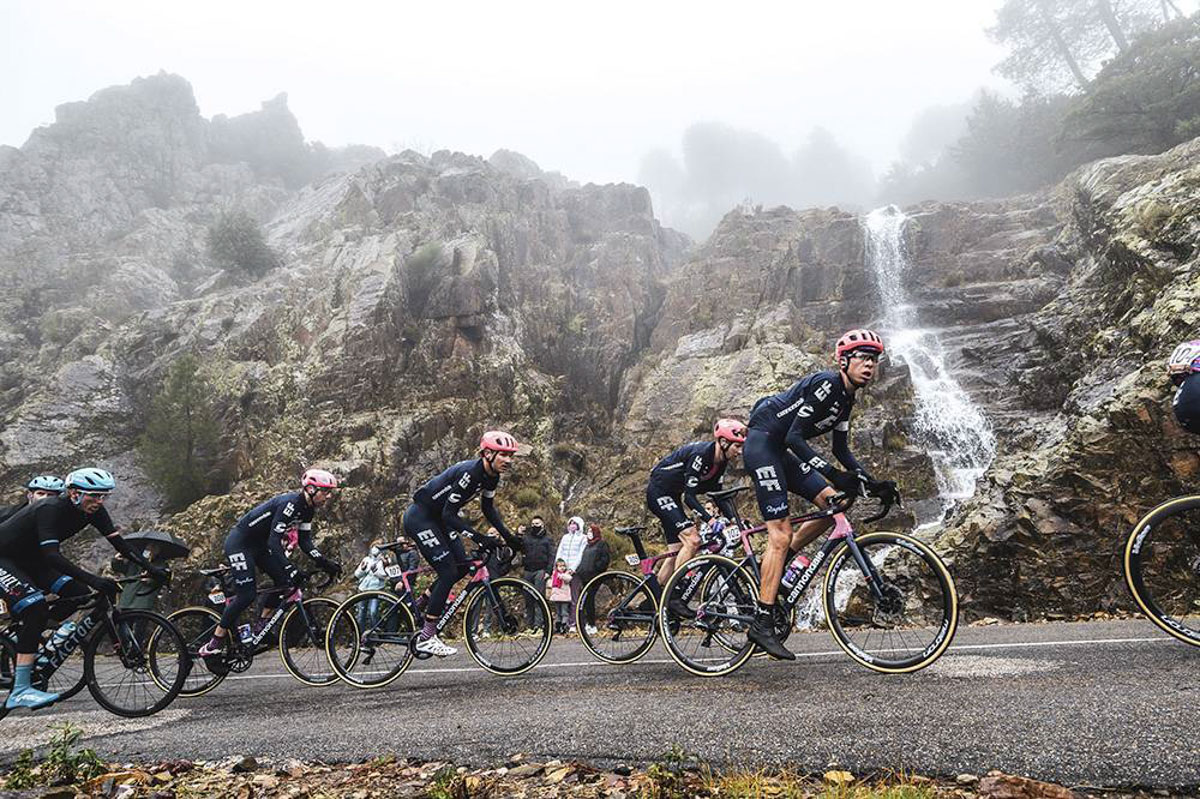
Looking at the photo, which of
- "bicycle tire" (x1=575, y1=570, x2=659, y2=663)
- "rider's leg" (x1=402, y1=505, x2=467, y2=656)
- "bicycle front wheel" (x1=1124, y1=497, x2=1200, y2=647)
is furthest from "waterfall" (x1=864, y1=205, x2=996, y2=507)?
"rider's leg" (x1=402, y1=505, x2=467, y2=656)

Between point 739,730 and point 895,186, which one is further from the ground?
point 895,186

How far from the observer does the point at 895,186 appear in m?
76.9

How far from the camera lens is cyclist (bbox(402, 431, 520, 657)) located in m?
7.09

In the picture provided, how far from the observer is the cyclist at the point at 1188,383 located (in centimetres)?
451

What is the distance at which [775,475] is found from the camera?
17.9 feet

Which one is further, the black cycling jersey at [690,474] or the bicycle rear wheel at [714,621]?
the black cycling jersey at [690,474]

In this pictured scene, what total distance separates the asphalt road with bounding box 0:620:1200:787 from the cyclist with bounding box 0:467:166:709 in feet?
2.00

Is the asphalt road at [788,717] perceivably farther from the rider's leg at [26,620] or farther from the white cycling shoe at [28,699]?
the rider's leg at [26,620]

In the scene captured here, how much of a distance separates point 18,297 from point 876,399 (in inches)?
2213

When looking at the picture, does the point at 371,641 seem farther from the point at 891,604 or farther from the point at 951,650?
the point at 951,650

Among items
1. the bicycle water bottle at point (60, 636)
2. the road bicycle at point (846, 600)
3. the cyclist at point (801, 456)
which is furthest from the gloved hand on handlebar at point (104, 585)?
the cyclist at point (801, 456)

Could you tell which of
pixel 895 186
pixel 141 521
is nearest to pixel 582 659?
pixel 141 521

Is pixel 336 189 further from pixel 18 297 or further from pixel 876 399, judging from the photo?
pixel 876 399

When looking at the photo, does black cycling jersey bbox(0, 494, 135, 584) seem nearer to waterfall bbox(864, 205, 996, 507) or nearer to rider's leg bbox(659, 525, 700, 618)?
rider's leg bbox(659, 525, 700, 618)
